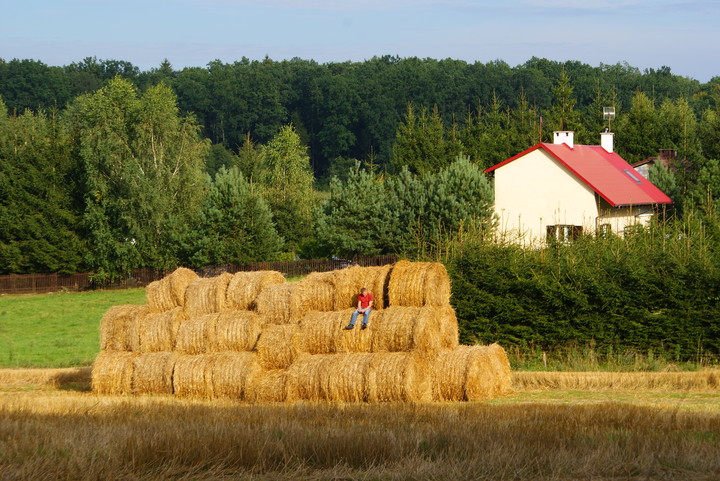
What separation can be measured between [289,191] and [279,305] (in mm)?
54234

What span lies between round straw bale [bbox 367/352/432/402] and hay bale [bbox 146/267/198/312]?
618 cm

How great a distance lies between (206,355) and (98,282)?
43.3 m

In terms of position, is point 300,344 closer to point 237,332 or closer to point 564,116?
point 237,332

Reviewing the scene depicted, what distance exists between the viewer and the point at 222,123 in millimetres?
163875

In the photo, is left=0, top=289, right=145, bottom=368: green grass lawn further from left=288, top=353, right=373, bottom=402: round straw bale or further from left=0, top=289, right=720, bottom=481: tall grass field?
left=0, top=289, right=720, bottom=481: tall grass field

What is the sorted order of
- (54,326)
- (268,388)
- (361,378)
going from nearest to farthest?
1. (361,378)
2. (268,388)
3. (54,326)

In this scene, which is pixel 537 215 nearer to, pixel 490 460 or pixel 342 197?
pixel 342 197

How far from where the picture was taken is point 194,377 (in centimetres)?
2075

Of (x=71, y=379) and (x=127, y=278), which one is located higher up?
(x=127, y=278)

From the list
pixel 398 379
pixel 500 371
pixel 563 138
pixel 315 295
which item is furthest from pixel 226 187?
pixel 398 379

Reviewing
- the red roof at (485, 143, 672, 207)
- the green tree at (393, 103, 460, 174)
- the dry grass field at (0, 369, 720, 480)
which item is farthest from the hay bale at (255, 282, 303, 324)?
the green tree at (393, 103, 460, 174)

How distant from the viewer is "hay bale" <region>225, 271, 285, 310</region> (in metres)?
21.9

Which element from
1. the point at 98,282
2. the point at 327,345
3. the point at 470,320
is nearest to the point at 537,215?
the point at 470,320

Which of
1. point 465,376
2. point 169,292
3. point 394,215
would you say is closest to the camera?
point 465,376
